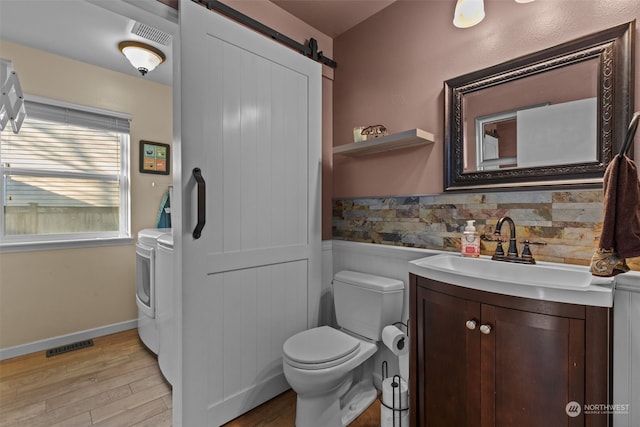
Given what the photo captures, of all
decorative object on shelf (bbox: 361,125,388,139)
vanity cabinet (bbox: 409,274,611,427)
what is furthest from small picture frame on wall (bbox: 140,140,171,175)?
vanity cabinet (bbox: 409,274,611,427)

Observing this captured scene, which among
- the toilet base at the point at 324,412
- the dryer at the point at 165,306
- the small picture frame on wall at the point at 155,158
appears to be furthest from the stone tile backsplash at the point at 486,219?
the small picture frame on wall at the point at 155,158

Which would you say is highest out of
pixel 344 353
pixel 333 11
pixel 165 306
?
pixel 333 11

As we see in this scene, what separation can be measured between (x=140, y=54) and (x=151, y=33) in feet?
1.02

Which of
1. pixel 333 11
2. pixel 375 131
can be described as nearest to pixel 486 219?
pixel 375 131

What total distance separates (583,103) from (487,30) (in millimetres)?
620

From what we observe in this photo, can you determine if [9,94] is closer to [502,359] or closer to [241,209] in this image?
[241,209]

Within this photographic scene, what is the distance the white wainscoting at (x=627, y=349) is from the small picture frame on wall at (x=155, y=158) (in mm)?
3657

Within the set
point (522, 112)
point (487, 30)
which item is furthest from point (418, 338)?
point (487, 30)

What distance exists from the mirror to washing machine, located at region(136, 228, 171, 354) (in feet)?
6.92

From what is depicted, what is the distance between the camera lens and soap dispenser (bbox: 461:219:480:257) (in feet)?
4.91

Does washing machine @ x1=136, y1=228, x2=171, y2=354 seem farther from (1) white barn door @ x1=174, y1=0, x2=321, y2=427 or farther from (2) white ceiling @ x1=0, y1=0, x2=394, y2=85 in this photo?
(2) white ceiling @ x1=0, y1=0, x2=394, y2=85

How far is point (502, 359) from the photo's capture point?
104 cm

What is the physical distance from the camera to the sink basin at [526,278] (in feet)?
2.98

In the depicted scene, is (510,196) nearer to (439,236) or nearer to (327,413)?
(439,236)
